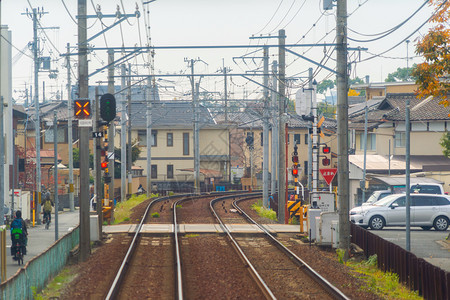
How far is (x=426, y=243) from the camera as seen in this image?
2272 centimetres

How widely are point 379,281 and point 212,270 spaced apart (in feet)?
13.8

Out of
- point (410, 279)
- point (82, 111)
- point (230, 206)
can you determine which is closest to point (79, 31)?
point (82, 111)

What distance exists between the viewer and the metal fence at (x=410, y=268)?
11.7 meters

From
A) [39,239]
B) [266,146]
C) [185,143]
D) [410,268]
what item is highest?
[185,143]

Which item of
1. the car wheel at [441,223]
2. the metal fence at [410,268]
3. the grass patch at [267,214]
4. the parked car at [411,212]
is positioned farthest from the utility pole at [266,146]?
the metal fence at [410,268]

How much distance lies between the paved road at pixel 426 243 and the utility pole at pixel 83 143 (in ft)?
32.1

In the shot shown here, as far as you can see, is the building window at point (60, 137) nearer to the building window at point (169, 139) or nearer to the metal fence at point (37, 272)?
the building window at point (169, 139)

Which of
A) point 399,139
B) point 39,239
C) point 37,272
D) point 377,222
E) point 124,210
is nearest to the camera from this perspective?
point 37,272

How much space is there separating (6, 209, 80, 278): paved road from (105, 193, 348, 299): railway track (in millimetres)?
3163

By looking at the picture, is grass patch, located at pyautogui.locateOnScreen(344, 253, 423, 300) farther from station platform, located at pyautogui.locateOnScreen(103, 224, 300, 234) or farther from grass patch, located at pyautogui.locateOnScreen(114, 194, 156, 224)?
grass patch, located at pyautogui.locateOnScreen(114, 194, 156, 224)

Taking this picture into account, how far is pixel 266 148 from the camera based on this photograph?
39875 mm

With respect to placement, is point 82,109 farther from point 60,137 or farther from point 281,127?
point 60,137

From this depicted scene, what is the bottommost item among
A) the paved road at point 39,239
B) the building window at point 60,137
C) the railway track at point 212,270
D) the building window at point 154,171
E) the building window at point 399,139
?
the paved road at point 39,239

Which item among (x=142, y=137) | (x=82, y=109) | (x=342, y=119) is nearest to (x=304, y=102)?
(x=342, y=119)
